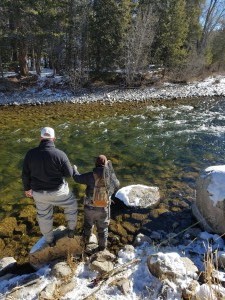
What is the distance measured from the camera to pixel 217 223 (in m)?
6.26

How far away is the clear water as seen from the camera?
9.34 m

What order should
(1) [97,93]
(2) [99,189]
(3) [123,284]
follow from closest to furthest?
1. (3) [123,284]
2. (2) [99,189]
3. (1) [97,93]

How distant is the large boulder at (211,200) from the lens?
20.4 ft

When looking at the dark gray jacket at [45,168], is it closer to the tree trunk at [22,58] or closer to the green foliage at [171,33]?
the tree trunk at [22,58]

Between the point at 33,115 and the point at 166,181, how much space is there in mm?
9911

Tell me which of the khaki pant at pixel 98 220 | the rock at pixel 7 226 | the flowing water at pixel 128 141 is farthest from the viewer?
the flowing water at pixel 128 141

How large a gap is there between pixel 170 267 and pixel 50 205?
6.84 ft

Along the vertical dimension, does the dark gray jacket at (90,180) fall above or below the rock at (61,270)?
above

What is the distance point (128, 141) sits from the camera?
42.0 feet

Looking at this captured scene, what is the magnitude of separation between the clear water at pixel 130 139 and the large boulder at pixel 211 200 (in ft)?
4.47

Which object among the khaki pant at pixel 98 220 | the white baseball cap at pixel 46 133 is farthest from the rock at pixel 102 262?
the white baseball cap at pixel 46 133

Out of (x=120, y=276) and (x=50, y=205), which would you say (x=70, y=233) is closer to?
(x=50, y=205)

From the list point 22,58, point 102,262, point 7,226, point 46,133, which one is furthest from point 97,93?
point 102,262

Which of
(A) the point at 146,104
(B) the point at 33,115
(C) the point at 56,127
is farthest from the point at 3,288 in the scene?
(A) the point at 146,104
